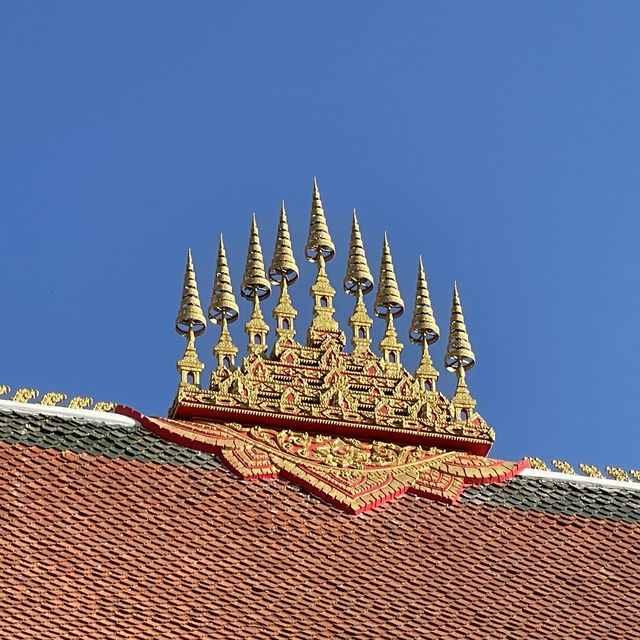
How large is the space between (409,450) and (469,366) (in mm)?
1711

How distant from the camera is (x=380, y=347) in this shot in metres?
25.4

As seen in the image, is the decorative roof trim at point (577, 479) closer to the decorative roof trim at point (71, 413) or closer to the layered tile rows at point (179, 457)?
the layered tile rows at point (179, 457)

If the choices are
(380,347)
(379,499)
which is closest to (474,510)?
(379,499)

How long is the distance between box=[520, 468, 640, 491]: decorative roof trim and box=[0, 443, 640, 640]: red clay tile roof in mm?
971

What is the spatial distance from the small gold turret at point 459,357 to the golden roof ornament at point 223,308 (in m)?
2.57

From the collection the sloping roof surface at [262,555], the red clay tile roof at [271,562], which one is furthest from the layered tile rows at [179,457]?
the red clay tile roof at [271,562]

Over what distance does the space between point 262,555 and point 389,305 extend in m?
4.89

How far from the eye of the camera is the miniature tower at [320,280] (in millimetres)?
25312

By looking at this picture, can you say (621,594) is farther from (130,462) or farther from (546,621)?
(130,462)

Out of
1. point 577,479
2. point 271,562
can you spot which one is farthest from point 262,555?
point 577,479

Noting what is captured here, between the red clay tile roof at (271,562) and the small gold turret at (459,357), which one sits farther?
the small gold turret at (459,357)

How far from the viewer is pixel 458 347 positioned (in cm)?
2577

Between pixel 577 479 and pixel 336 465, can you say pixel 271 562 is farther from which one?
pixel 577 479

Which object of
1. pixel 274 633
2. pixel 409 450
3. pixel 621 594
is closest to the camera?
pixel 274 633
